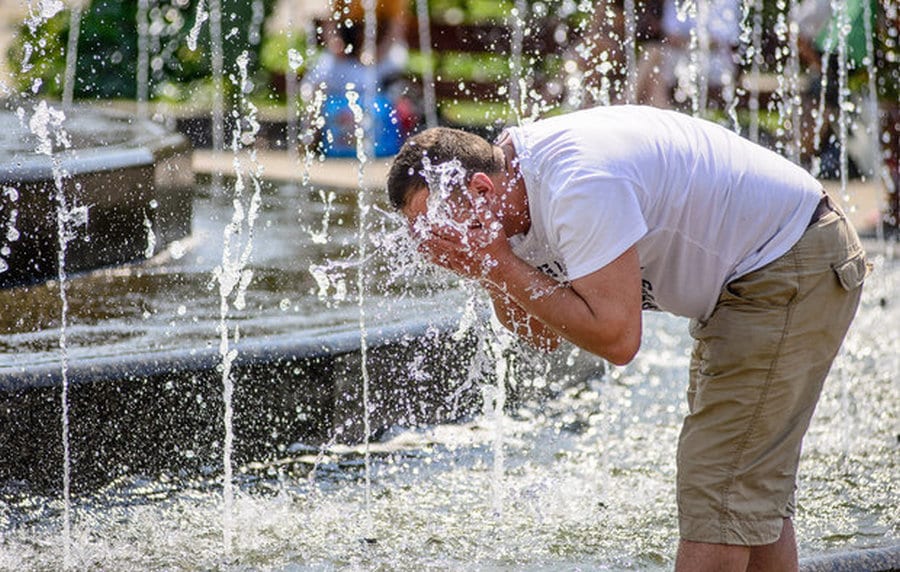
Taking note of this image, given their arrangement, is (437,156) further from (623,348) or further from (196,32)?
(196,32)

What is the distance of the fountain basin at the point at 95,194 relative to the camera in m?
5.25

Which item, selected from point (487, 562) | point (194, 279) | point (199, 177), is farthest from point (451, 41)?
A: point (487, 562)

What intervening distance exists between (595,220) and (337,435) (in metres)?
2.01

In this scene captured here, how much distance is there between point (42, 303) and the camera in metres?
4.98

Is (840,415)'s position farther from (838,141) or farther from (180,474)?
(838,141)

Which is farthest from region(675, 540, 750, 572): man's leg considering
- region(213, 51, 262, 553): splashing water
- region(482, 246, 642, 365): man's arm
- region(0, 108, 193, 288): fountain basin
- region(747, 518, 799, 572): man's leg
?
region(0, 108, 193, 288): fountain basin

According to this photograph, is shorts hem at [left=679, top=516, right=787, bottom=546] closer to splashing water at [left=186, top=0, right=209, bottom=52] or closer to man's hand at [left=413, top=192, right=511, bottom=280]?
man's hand at [left=413, top=192, right=511, bottom=280]

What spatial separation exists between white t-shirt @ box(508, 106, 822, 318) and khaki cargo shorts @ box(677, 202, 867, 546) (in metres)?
0.05

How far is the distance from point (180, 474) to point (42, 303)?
115cm

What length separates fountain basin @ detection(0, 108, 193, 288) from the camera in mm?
5250

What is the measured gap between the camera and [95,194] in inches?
218

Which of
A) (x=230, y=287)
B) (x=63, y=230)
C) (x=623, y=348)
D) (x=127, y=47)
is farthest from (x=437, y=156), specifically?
(x=127, y=47)

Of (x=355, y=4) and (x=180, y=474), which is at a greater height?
(x=355, y=4)

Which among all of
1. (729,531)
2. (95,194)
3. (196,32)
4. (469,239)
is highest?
(196,32)
